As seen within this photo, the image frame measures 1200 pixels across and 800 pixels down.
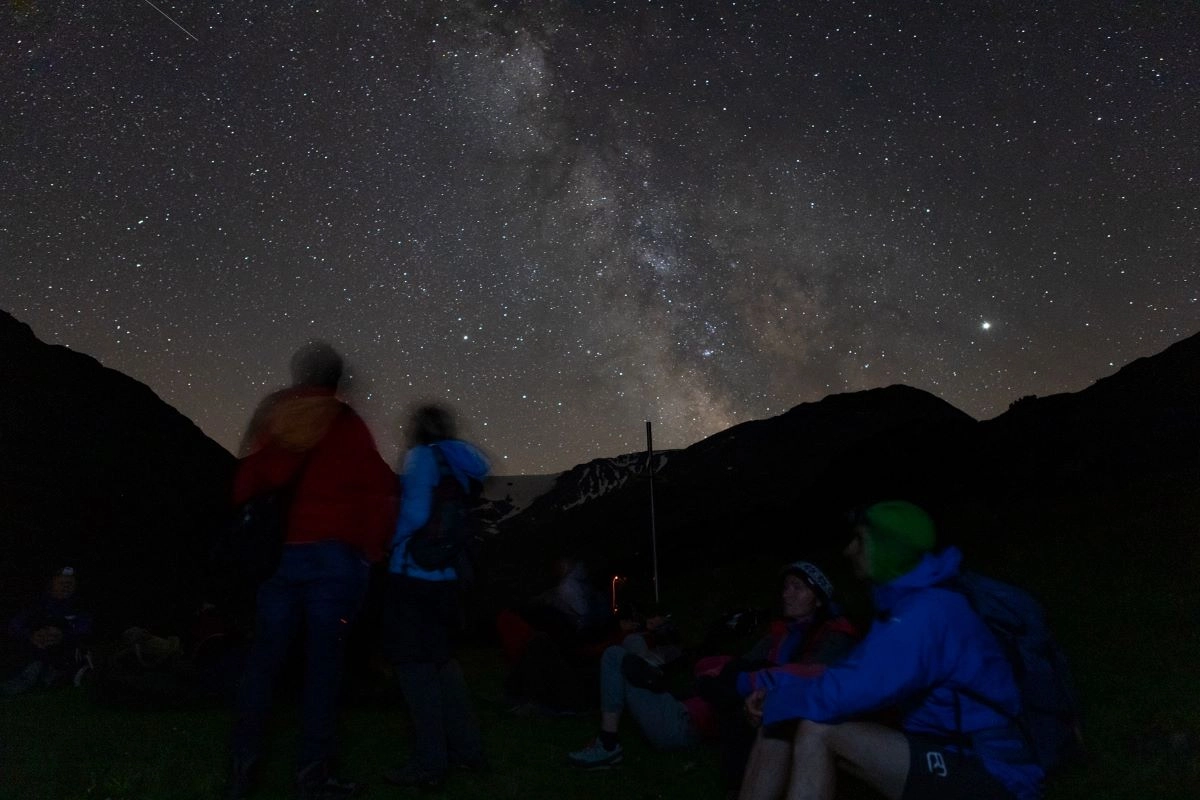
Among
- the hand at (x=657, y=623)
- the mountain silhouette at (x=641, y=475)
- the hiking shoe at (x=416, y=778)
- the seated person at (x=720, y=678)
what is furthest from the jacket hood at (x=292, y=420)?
the mountain silhouette at (x=641, y=475)

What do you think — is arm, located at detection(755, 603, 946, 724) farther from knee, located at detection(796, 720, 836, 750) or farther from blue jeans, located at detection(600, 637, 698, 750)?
blue jeans, located at detection(600, 637, 698, 750)

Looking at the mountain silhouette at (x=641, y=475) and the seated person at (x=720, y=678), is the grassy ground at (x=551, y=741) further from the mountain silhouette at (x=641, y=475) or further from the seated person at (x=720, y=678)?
the mountain silhouette at (x=641, y=475)

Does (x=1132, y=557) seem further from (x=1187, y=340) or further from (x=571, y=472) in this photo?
(x=571, y=472)

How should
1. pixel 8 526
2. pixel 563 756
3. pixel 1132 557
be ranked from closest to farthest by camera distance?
pixel 563 756 → pixel 1132 557 → pixel 8 526

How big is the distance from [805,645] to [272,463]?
8.63 feet

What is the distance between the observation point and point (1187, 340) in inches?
732

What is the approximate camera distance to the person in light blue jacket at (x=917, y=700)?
2656mm

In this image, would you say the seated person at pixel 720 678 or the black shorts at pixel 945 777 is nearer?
the black shorts at pixel 945 777

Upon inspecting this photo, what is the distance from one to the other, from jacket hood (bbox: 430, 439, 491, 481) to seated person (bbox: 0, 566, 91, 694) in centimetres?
584

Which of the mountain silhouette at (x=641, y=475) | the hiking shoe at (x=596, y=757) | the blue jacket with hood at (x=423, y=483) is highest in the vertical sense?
the mountain silhouette at (x=641, y=475)

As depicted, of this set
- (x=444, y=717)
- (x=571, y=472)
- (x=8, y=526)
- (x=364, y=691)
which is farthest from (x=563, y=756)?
(x=571, y=472)

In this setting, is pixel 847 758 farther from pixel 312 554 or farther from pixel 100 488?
pixel 100 488

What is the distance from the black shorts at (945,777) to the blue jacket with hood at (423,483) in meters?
2.33

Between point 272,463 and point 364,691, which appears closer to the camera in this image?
point 272,463
